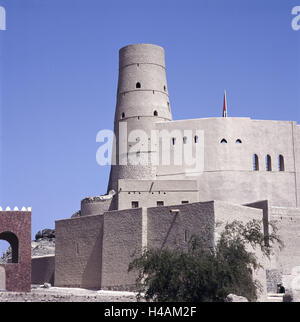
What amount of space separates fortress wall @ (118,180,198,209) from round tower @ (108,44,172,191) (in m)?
2.32

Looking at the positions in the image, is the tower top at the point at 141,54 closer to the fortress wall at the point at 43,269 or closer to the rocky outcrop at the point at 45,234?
the fortress wall at the point at 43,269

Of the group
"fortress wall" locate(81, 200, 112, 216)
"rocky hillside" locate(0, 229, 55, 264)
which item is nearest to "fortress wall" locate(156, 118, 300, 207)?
"fortress wall" locate(81, 200, 112, 216)

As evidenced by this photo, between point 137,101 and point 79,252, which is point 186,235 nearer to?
point 79,252

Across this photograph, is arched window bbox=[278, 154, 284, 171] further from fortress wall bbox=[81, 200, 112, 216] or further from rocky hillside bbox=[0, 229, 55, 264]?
rocky hillside bbox=[0, 229, 55, 264]

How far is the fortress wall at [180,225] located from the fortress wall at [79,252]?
134 inches

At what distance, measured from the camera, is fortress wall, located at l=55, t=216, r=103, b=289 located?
3503 centimetres

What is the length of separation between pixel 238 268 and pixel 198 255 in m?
1.42

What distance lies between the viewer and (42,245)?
46812 millimetres

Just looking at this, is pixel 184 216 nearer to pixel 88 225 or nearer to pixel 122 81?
pixel 88 225

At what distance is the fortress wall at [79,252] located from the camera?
115 feet

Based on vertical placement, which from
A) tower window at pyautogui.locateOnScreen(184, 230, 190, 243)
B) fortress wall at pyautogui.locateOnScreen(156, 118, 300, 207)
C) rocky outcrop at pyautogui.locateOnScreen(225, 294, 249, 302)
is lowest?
rocky outcrop at pyautogui.locateOnScreen(225, 294, 249, 302)

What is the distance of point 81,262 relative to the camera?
3572 cm

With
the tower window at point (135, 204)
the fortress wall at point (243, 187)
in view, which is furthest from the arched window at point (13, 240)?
the fortress wall at point (243, 187)

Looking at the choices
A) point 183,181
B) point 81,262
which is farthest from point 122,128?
point 81,262
